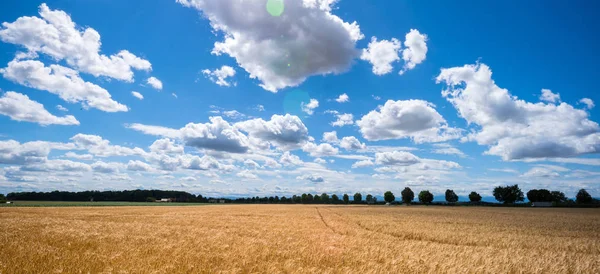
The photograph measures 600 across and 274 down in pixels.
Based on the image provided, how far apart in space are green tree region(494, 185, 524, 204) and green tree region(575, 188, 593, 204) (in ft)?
96.6

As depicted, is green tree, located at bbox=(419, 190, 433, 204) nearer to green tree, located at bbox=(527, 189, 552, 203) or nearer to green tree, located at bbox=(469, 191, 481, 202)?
green tree, located at bbox=(469, 191, 481, 202)

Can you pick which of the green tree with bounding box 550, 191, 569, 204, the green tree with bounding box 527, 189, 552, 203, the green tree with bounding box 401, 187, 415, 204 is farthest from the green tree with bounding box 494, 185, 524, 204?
the green tree with bounding box 401, 187, 415, 204

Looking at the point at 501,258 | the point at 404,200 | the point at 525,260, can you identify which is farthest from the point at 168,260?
the point at 404,200

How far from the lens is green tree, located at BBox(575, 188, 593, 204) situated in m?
156

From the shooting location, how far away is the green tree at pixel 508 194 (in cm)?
15750

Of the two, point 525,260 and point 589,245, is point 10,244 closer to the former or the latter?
point 525,260

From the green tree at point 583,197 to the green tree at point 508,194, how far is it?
29.4 m

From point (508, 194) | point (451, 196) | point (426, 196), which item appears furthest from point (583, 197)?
point (426, 196)

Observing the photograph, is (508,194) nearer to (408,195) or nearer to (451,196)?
(451,196)

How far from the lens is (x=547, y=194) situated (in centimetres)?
16062

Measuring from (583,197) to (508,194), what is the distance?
123 feet

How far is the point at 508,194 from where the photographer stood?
159250mm

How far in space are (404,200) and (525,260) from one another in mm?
194940

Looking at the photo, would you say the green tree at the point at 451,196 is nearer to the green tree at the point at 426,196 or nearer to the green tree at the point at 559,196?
the green tree at the point at 426,196
